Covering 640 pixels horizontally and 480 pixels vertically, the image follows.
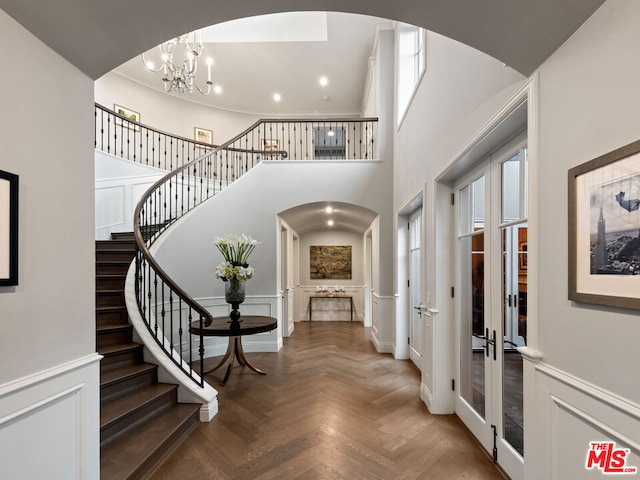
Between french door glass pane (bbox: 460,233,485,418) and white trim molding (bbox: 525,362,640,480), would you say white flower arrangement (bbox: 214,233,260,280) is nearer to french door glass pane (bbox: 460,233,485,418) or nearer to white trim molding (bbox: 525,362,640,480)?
french door glass pane (bbox: 460,233,485,418)

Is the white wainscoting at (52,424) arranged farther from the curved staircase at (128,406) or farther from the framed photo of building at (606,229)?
the framed photo of building at (606,229)

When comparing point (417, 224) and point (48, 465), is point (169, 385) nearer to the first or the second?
point (48, 465)

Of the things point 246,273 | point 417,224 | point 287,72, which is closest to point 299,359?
point 246,273

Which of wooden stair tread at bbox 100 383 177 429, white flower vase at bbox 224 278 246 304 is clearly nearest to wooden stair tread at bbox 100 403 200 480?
wooden stair tread at bbox 100 383 177 429

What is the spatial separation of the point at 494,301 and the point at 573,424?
1.21 meters

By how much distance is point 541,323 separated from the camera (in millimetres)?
1543

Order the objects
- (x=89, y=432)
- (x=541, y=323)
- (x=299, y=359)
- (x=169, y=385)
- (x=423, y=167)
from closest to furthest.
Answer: (x=541, y=323) → (x=89, y=432) → (x=169, y=385) → (x=423, y=167) → (x=299, y=359)

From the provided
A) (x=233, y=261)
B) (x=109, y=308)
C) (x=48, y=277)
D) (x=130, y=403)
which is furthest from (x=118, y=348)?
(x=48, y=277)

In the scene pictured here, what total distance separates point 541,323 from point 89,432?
7.43ft

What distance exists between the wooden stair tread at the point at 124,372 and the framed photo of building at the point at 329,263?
6.25 m

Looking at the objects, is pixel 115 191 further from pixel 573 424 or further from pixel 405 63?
pixel 573 424

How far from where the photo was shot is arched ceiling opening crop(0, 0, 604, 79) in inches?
50.3

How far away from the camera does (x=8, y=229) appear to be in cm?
125

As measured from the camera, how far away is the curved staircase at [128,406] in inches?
93.0
